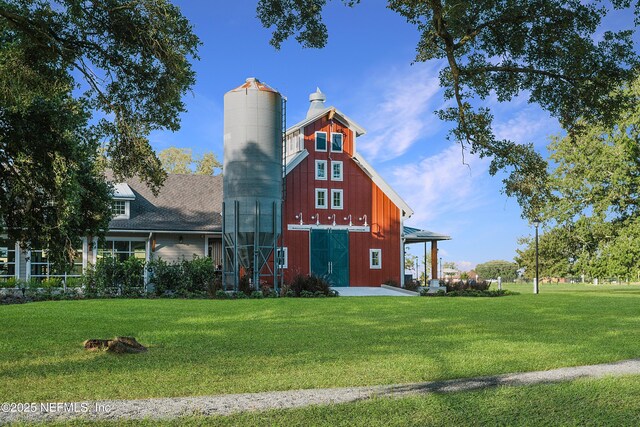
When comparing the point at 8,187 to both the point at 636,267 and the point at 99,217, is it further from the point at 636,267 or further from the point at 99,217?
the point at 636,267

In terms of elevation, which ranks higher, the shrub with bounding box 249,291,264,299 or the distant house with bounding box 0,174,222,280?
the distant house with bounding box 0,174,222,280

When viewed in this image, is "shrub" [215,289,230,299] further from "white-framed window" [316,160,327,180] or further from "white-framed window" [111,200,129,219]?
"white-framed window" [316,160,327,180]

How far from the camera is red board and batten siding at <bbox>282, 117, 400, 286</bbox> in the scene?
30633mm

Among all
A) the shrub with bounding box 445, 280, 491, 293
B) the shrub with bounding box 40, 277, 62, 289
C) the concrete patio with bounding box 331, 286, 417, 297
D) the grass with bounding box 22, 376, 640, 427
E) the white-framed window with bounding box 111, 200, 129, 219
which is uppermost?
the white-framed window with bounding box 111, 200, 129, 219

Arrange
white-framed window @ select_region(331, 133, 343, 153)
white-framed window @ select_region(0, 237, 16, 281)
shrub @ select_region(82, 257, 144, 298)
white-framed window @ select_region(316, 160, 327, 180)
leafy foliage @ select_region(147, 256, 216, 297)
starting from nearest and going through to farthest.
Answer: shrub @ select_region(82, 257, 144, 298) → leafy foliage @ select_region(147, 256, 216, 297) → white-framed window @ select_region(0, 237, 16, 281) → white-framed window @ select_region(316, 160, 327, 180) → white-framed window @ select_region(331, 133, 343, 153)

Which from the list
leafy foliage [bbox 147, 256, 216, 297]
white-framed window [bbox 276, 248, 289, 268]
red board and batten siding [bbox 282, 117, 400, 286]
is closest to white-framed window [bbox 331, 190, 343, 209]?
red board and batten siding [bbox 282, 117, 400, 286]

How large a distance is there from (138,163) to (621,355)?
352 inches

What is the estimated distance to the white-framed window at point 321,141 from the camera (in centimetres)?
3156

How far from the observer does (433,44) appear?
13227 millimetres

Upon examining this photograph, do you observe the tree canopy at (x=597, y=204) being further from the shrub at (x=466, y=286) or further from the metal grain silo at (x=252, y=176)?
the metal grain silo at (x=252, y=176)

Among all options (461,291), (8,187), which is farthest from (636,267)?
(8,187)

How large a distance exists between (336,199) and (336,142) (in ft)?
9.63

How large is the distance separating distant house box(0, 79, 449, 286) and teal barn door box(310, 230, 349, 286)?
5 cm

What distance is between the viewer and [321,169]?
31.5m
